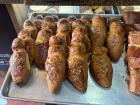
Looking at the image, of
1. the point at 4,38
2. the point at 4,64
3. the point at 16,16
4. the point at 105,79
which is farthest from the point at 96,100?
the point at 4,64

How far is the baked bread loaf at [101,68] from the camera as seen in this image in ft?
3.41

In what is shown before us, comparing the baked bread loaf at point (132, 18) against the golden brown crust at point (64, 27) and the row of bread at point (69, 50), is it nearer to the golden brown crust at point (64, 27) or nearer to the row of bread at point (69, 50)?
the row of bread at point (69, 50)

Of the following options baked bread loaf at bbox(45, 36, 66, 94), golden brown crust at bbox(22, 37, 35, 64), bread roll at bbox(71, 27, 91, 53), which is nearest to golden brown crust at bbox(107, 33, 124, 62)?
bread roll at bbox(71, 27, 91, 53)

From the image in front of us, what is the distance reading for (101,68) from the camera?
106cm

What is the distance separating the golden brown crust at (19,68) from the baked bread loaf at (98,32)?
1.11ft

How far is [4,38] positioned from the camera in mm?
1529

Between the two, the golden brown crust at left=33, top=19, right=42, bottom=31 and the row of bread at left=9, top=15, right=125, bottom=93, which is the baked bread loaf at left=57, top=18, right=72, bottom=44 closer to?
the row of bread at left=9, top=15, right=125, bottom=93

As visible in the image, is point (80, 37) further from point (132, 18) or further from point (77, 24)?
point (132, 18)

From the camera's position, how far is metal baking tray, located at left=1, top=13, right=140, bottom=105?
3.31ft

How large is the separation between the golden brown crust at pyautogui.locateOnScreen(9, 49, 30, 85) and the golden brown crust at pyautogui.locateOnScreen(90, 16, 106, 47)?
13.4 inches

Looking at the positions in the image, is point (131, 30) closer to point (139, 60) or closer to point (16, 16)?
point (139, 60)

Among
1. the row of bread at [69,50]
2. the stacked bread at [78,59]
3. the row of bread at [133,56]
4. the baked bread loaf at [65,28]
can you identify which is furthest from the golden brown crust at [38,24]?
the row of bread at [133,56]

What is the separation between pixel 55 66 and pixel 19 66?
0.16 meters

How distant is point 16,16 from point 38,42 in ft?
1.00
